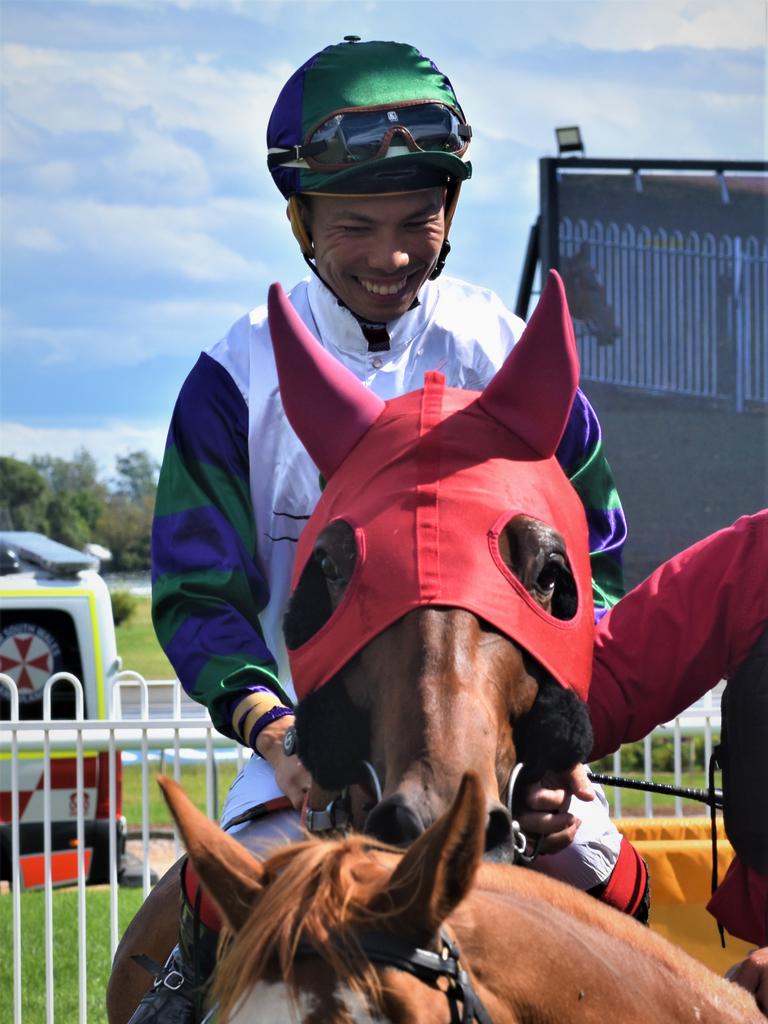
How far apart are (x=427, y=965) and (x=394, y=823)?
32 centimetres

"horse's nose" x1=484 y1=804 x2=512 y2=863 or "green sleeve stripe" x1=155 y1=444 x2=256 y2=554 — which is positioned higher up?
"green sleeve stripe" x1=155 y1=444 x2=256 y2=554

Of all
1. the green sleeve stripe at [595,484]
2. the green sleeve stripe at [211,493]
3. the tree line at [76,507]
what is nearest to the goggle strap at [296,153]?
the green sleeve stripe at [211,493]

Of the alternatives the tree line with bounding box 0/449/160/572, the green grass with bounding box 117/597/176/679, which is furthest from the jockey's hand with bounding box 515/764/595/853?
the tree line with bounding box 0/449/160/572

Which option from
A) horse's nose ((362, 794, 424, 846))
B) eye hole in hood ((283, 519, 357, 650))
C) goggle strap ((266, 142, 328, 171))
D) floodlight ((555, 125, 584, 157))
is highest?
floodlight ((555, 125, 584, 157))

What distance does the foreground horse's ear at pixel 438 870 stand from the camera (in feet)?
4.43

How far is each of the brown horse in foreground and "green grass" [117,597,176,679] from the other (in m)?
22.0

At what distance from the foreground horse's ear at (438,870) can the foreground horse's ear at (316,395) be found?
0.94 meters

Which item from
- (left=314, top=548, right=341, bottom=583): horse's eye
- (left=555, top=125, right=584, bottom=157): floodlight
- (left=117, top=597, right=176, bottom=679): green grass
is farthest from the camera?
(left=117, top=597, right=176, bottom=679): green grass

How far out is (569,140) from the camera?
1723 centimetres

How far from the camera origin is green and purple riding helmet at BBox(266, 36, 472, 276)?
2525mm

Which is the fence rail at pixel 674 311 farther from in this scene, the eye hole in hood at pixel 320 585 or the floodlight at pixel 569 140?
the eye hole in hood at pixel 320 585

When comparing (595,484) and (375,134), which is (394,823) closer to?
(595,484)

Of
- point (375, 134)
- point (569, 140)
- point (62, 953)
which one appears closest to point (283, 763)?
point (375, 134)

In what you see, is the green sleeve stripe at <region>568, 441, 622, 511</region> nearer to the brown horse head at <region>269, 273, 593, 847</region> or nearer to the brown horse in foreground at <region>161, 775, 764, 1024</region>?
the brown horse head at <region>269, 273, 593, 847</region>
